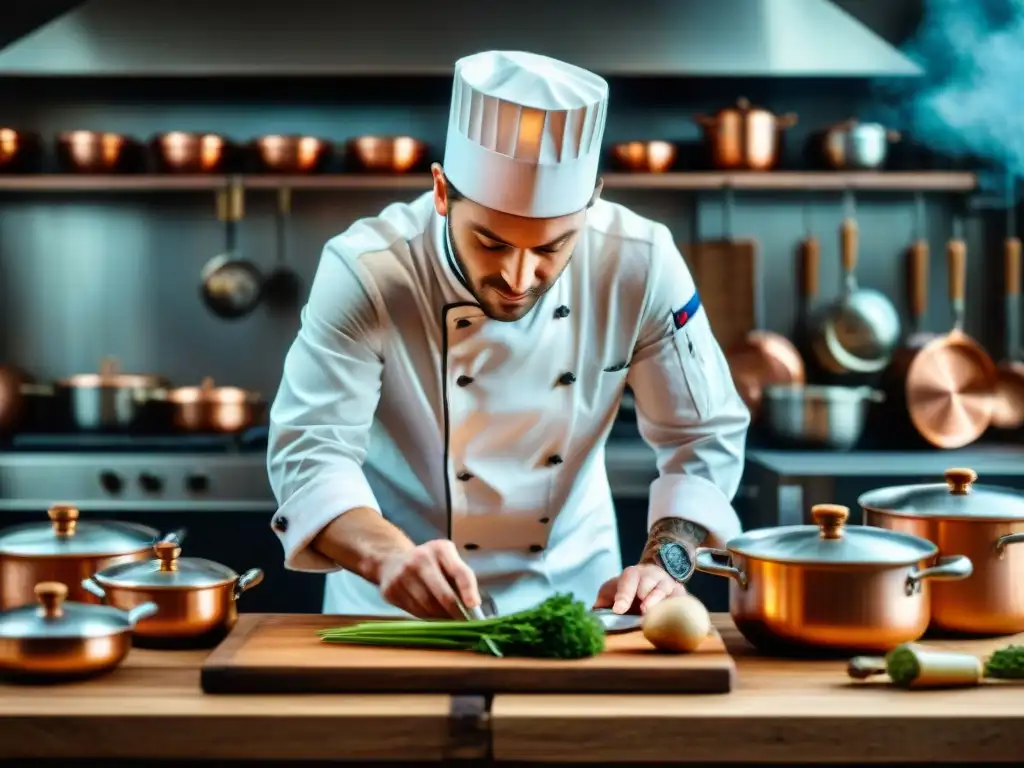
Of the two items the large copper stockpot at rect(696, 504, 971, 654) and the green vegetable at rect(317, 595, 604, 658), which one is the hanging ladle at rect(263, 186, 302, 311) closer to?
the green vegetable at rect(317, 595, 604, 658)

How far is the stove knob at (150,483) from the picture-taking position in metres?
3.59

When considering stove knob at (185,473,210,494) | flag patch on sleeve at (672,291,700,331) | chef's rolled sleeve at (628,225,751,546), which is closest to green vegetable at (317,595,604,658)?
chef's rolled sleeve at (628,225,751,546)

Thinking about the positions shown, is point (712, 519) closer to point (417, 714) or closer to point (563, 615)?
point (563, 615)

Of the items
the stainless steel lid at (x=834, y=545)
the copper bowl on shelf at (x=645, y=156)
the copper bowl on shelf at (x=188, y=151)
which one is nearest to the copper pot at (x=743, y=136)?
the copper bowl on shelf at (x=645, y=156)

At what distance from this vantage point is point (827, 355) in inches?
165

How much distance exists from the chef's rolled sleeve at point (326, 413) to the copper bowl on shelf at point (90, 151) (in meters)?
2.27

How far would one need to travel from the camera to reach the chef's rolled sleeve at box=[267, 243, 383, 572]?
71.0 inches

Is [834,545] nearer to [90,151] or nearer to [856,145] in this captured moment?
[856,145]

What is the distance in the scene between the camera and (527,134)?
5.71ft

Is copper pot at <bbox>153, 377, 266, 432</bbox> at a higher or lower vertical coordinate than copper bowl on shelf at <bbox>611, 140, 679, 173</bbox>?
lower

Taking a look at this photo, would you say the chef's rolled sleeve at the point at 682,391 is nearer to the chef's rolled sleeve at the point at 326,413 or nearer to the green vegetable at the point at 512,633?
the chef's rolled sleeve at the point at 326,413

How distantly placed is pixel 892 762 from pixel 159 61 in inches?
130

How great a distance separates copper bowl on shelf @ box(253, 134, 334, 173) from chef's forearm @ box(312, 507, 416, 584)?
2442mm

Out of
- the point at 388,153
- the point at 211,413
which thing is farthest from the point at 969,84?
the point at 211,413
